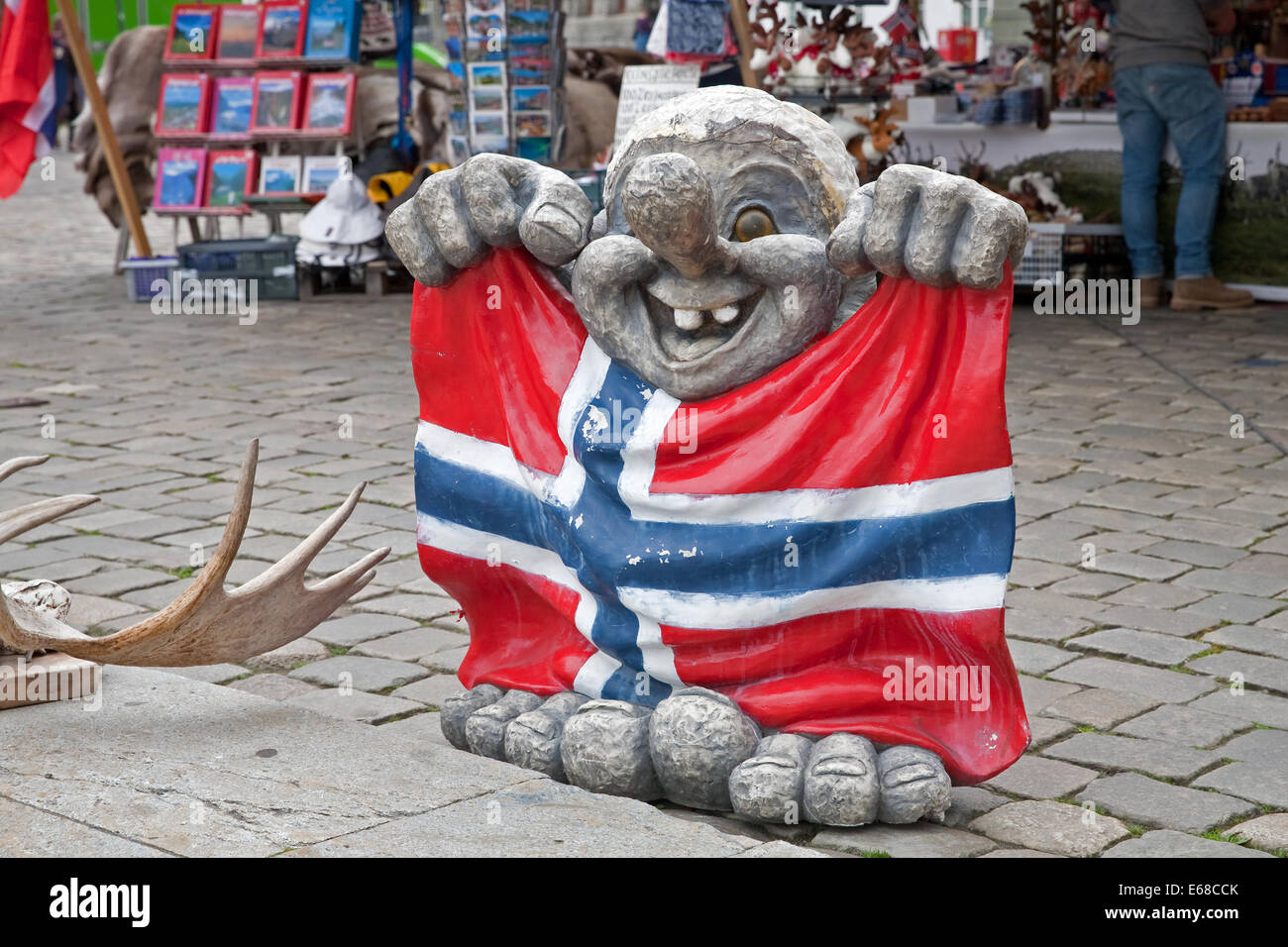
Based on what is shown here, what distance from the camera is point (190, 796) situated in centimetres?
297

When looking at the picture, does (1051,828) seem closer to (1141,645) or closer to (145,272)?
(1141,645)

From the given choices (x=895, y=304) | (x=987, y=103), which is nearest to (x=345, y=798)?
(x=895, y=304)

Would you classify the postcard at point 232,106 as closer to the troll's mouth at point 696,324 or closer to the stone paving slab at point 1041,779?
the troll's mouth at point 696,324

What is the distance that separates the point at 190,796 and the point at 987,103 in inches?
323

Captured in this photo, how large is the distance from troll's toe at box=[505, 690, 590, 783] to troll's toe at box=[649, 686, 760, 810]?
0.24 m

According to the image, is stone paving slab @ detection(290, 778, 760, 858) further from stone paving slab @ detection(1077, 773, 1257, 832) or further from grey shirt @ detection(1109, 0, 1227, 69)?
grey shirt @ detection(1109, 0, 1227, 69)

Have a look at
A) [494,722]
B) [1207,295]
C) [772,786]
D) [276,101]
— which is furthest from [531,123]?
[772,786]

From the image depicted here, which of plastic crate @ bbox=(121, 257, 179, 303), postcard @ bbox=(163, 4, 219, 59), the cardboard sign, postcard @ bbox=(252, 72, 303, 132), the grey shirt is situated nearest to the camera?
the grey shirt

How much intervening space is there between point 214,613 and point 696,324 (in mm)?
1223

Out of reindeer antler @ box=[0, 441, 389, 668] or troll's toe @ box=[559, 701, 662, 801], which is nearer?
troll's toe @ box=[559, 701, 662, 801]

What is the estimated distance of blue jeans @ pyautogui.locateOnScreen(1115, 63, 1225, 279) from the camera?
9.10 meters

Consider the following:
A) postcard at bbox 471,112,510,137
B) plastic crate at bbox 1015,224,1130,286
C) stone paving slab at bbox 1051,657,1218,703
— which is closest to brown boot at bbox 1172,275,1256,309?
plastic crate at bbox 1015,224,1130,286

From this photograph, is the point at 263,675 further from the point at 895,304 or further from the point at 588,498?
the point at 895,304

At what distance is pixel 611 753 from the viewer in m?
3.20
